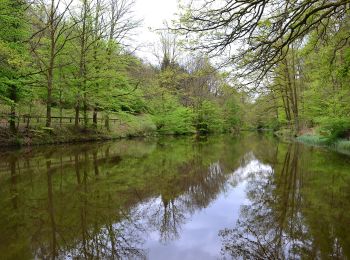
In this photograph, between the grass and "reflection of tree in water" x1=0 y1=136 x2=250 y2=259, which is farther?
the grass

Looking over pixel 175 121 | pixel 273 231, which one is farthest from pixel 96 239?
pixel 175 121

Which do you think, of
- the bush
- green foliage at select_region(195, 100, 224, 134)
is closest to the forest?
the bush

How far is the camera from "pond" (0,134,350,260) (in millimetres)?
3998

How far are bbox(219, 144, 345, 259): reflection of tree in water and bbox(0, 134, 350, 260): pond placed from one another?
0.01 meters

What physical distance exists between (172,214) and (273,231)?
1826mm

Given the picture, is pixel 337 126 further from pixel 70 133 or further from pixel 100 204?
pixel 70 133

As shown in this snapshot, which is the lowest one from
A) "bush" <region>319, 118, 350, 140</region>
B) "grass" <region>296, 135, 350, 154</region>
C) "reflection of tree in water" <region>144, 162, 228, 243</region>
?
"reflection of tree in water" <region>144, 162, 228, 243</region>

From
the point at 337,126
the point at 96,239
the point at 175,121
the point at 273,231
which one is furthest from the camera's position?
the point at 175,121

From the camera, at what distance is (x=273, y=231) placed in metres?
4.59

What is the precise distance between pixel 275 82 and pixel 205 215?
2642 centimetres

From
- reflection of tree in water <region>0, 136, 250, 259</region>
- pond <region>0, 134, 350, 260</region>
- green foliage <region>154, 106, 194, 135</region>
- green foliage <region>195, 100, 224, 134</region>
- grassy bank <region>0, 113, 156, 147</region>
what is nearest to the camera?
pond <region>0, 134, 350, 260</region>

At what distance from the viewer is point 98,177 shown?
855 centimetres

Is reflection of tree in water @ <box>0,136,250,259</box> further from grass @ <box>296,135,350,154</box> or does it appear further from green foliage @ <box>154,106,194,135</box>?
green foliage @ <box>154,106,194,135</box>

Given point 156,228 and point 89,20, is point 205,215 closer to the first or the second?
point 156,228
